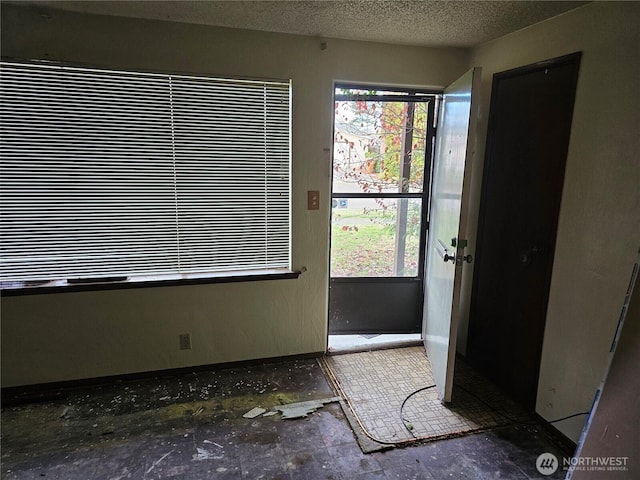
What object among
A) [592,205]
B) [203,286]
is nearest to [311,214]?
[203,286]

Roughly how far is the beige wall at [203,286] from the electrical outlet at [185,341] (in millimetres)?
34

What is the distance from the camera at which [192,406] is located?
2227mm

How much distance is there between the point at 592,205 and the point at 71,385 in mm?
3097

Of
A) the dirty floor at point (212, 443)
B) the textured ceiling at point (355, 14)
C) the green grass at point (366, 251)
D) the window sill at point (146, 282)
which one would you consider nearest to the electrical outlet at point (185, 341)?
the dirty floor at point (212, 443)

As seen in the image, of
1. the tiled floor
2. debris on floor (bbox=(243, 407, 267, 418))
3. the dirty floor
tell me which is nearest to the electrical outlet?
the dirty floor

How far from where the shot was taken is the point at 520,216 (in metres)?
2.22

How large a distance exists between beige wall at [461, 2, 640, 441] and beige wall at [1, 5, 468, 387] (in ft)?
3.21

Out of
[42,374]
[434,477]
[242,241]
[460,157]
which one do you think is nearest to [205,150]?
[242,241]

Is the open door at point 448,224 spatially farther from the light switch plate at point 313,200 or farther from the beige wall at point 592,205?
the light switch plate at point 313,200

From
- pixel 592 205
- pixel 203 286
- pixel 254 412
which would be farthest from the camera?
pixel 203 286

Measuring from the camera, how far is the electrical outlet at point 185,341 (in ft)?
8.27

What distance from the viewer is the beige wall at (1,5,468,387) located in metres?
2.12

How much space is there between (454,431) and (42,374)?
2.45m

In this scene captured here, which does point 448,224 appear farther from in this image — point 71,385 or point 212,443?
point 71,385
